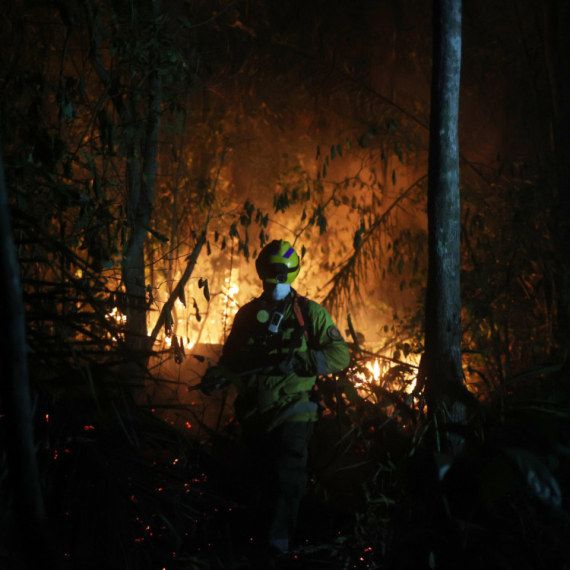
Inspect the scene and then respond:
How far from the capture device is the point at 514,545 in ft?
7.54

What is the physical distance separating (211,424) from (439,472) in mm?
3087

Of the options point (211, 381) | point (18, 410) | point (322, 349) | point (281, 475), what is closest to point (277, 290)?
point (322, 349)

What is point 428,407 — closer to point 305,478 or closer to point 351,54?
point 305,478

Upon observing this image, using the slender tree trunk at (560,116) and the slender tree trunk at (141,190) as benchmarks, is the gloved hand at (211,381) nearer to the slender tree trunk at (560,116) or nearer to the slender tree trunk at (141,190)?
the slender tree trunk at (141,190)

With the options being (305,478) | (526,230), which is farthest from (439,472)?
(526,230)

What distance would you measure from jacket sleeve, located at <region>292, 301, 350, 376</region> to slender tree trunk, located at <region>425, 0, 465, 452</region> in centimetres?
61

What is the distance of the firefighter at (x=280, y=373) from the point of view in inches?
126

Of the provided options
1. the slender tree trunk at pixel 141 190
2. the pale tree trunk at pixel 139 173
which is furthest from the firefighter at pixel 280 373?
the slender tree trunk at pixel 141 190

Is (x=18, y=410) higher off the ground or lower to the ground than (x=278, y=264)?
lower

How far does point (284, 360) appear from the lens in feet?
10.5

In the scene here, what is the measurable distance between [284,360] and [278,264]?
72cm

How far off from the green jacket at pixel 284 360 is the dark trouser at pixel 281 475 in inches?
3.8

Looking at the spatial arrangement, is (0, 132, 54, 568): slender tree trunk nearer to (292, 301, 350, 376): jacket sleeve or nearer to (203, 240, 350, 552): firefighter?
(203, 240, 350, 552): firefighter

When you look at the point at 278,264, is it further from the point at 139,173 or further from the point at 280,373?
the point at 139,173
